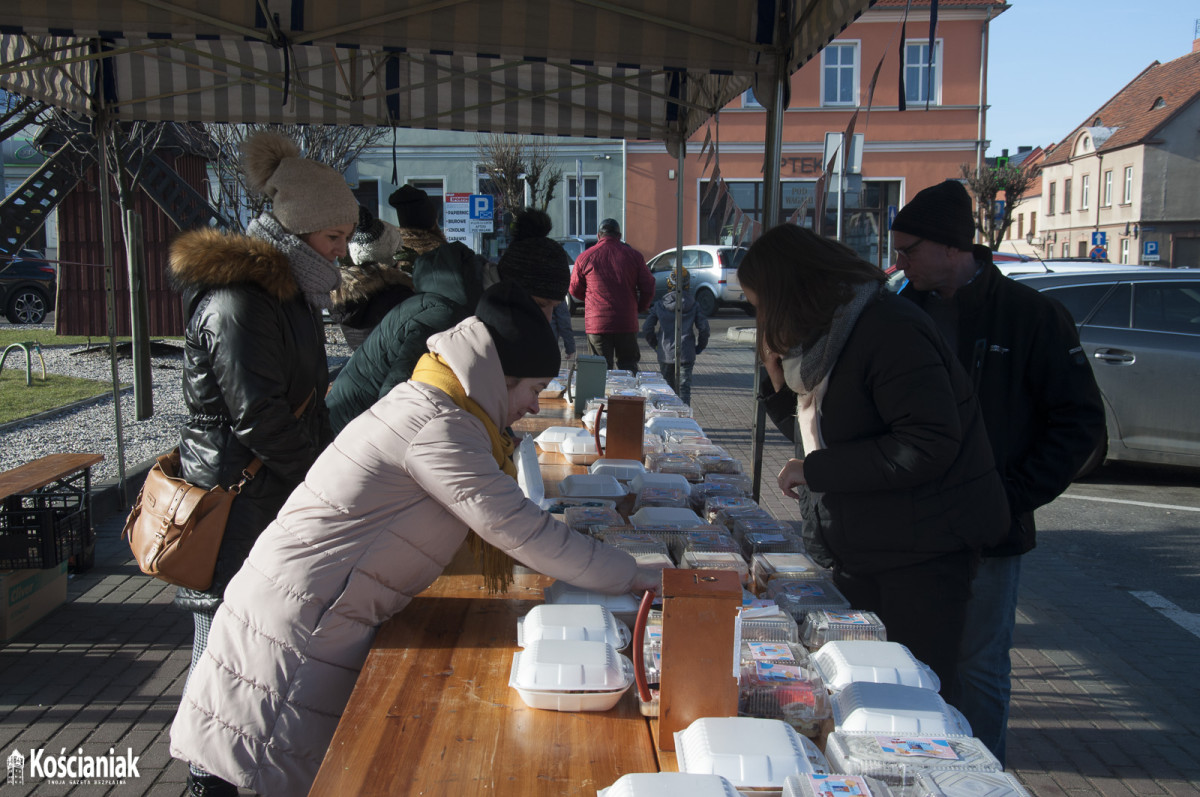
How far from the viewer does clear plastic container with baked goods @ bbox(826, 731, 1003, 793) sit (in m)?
1.37

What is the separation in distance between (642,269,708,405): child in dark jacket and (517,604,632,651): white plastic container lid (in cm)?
678

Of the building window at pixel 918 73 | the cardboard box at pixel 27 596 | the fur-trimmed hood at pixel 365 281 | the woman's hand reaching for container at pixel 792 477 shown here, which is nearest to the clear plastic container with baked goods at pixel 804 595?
the woman's hand reaching for container at pixel 792 477

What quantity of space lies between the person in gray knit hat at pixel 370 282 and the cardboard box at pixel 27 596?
1886mm

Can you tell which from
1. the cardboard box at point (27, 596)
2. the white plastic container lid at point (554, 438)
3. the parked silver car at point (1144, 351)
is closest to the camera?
the white plastic container lid at point (554, 438)

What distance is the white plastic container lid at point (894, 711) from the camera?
1.52m

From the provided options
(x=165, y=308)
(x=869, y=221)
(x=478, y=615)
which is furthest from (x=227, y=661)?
(x=869, y=221)

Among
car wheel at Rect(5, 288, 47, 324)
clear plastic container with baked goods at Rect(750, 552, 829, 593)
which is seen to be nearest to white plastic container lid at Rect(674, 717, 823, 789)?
clear plastic container with baked goods at Rect(750, 552, 829, 593)

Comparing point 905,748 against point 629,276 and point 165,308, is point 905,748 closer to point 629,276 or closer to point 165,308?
point 629,276

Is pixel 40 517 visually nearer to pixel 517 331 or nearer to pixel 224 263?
pixel 224 263

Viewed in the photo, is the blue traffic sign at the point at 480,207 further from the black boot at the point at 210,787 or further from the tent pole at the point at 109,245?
the black boot at the point at 210,787

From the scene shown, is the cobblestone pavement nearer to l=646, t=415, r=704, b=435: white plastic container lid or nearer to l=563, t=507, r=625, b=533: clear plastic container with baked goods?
l=563, t=507, r=625, b=533: clear plastic container with baked goods

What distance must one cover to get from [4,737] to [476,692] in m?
2.58

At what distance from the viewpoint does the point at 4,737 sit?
11.0 ft

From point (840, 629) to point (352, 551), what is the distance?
3.43 ft
